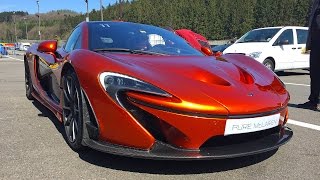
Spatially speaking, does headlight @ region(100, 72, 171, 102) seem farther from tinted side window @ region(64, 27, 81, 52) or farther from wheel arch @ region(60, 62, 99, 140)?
tinted side window @ region(64, 27, 81, 52)

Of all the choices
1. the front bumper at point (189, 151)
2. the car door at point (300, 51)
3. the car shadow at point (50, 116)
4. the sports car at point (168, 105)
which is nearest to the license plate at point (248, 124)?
the sports car at point (168, 105)

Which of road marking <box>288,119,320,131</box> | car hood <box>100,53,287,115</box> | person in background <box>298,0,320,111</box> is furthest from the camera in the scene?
person in background <box>298,0,320,111</box>

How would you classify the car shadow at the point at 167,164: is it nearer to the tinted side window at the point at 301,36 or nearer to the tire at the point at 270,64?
the tire at the point at 270,64

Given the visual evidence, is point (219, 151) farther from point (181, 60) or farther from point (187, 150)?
point (181, 60)

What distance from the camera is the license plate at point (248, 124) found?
293 centimetres

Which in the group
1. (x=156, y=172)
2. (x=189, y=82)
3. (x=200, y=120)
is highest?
(x=189, y=82)

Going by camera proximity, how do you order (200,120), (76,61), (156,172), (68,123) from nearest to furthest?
(200,120) → (156,172) → (76,61) → (68,123)

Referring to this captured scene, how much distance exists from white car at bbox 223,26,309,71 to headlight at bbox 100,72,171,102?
900cm

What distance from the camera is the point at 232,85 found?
3.28m

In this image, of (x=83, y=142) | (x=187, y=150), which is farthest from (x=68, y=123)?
(x=187, y=150)

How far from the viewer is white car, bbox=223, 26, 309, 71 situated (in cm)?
1181

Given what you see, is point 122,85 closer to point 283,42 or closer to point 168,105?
point 168,105

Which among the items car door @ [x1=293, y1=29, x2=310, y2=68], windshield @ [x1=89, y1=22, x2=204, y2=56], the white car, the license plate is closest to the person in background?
windshield @ [x1=89, y1=22, x2=204, y2=56]

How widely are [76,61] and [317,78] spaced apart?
3.66 metres
